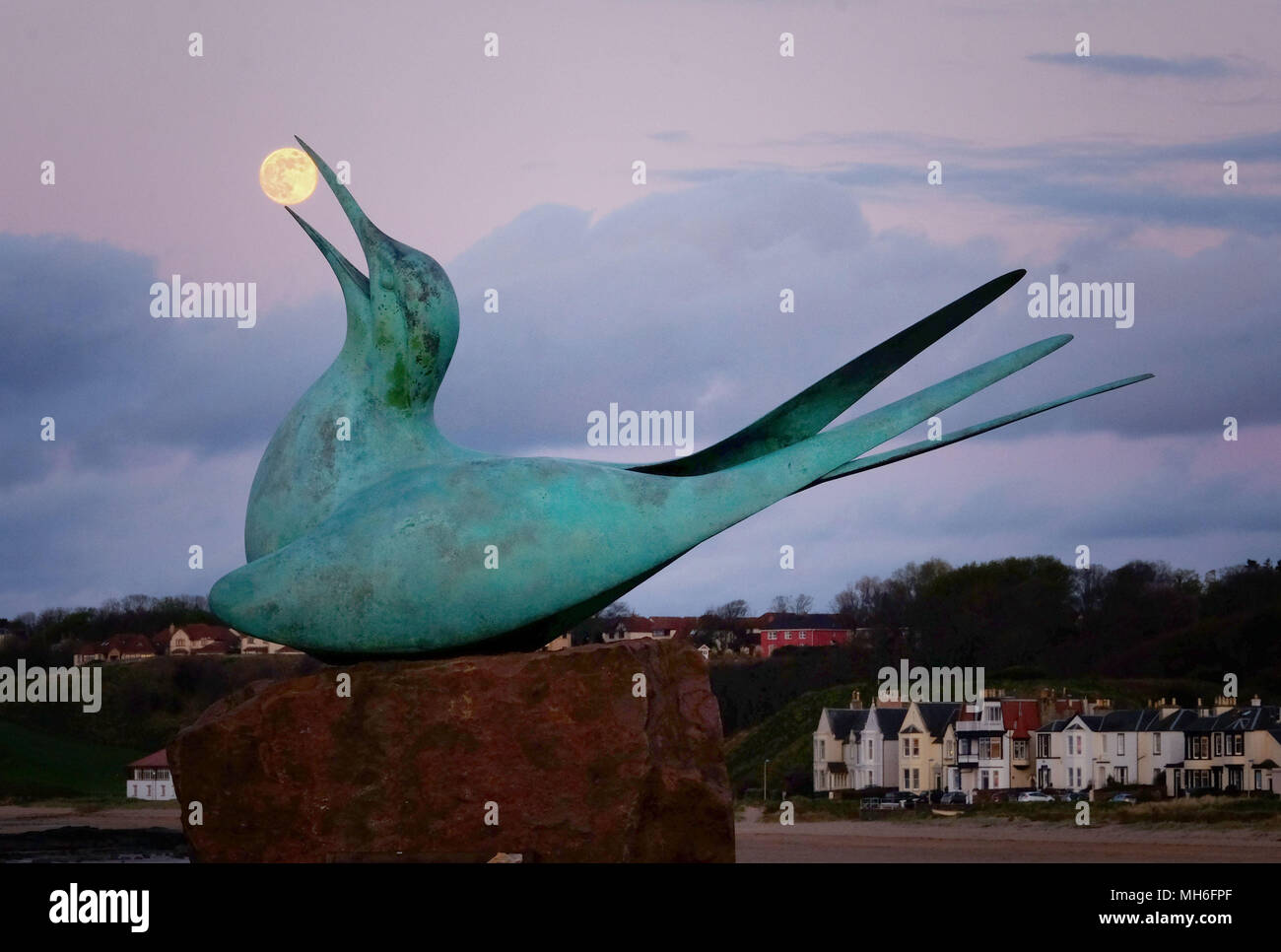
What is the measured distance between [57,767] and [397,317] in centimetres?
1404

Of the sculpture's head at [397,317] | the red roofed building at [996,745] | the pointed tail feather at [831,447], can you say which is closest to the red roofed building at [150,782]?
the red roofed building at [996,745]

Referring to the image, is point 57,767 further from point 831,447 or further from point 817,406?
point 831,447

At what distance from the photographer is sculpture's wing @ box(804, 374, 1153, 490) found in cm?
1252

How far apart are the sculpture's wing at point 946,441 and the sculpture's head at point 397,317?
2750 millimetres

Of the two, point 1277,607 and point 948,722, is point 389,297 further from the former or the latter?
point 1277,607

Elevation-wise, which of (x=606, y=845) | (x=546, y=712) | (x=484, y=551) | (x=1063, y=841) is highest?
(x=484, y=551)

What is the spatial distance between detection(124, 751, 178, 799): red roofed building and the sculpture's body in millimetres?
11852

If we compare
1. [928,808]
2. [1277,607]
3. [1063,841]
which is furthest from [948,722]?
[1277,607]

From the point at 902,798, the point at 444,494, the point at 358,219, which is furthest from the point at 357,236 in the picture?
the point at 902,798

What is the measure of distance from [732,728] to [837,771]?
1673mm

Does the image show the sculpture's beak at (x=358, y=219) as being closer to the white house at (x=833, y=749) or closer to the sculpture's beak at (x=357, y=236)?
the sculpture's beak at (x=357, y=236)

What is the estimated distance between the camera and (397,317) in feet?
40.8

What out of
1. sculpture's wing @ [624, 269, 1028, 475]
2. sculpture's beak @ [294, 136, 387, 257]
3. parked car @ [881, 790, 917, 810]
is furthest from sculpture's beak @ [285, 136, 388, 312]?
parked car @ [881, 790, 917, 810]

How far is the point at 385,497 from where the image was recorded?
11727mm
